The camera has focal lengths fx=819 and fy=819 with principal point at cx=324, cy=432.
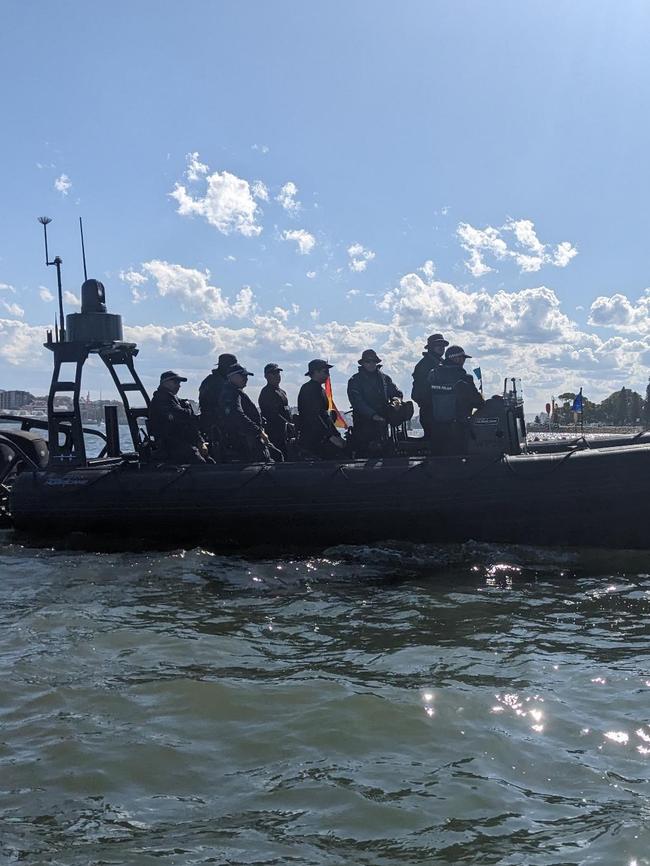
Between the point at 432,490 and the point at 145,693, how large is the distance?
4.07m

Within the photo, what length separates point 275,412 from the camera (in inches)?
396

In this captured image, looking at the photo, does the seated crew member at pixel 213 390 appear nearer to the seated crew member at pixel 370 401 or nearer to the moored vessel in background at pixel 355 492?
the moored vessel in background at pixel 355 492

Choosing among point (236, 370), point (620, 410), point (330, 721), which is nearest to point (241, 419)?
point (236, 370)

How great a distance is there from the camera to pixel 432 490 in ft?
26.3

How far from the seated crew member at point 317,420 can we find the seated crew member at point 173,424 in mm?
1237

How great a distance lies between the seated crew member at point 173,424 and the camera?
927cm

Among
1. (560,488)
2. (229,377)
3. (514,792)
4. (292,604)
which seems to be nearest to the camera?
(514,792)

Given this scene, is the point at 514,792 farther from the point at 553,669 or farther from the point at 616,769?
the point at 553,669

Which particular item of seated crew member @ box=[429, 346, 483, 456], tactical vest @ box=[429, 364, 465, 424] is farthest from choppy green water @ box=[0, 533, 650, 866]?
tactical vest @ box=[429, 364, 465, 424]

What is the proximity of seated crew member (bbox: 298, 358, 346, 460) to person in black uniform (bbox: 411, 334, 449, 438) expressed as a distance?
0.97 m

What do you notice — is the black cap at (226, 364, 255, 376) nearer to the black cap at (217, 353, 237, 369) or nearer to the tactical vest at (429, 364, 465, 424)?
the black cap at (217, 353, 237, 369)

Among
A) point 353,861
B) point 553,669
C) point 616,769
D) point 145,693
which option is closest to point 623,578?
point 553,669

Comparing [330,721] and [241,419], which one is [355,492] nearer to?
[241,419]

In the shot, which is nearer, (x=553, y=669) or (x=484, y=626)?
(x=553, y=669)
